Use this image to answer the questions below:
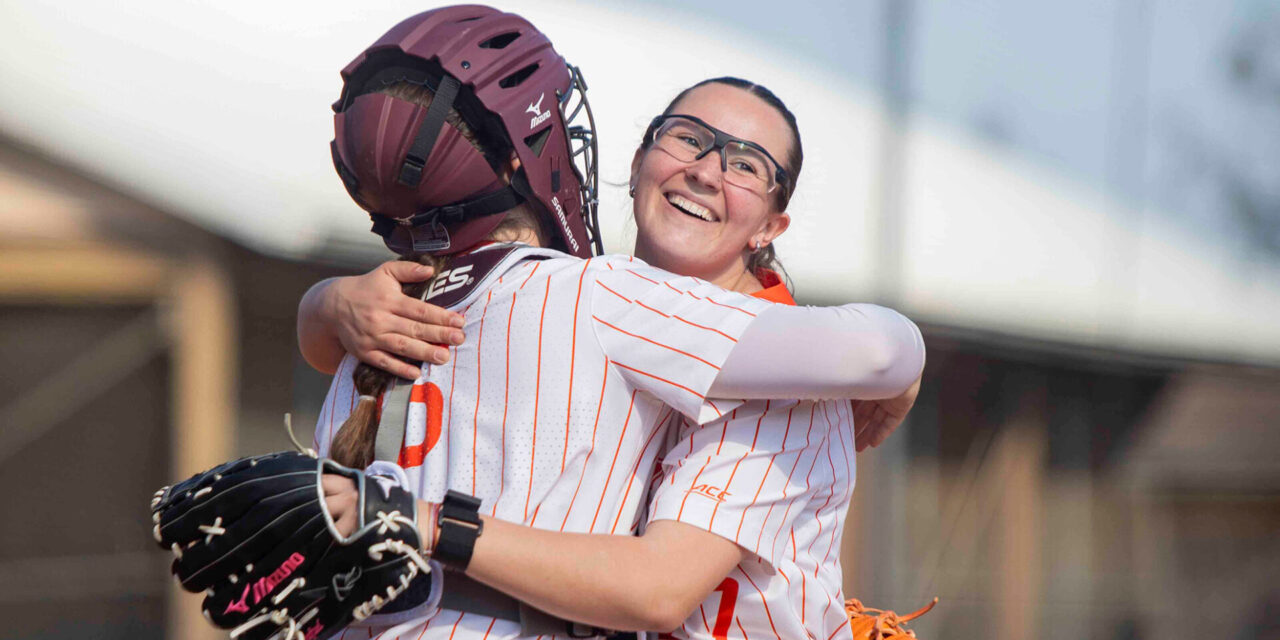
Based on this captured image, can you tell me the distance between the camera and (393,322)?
1.33m

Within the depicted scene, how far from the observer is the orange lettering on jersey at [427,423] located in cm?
129

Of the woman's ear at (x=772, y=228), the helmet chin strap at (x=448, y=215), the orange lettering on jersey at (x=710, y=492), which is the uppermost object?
the woman's ear at (x=772, y=228)

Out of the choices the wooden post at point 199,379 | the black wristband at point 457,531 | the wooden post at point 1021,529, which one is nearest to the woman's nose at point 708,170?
the black wristband at point 457,531

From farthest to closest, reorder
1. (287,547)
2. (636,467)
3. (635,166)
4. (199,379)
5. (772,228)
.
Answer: (199,379) → (635,166) → (772,228) → (636,467) → (287,547)

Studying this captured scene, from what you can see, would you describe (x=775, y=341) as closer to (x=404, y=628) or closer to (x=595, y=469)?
(x=595, y=469)

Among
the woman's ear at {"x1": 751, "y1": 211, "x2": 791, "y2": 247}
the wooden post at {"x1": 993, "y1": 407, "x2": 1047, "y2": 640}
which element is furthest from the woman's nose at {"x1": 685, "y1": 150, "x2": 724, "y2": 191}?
the wooden post at {"x1": 993, "y1": 407, "x2": 1047, "y2": 640}

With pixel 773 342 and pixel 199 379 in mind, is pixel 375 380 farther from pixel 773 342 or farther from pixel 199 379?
pixel 199 379

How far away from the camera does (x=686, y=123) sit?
177 centimetres

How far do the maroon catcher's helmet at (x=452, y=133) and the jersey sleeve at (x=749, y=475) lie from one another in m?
0.32

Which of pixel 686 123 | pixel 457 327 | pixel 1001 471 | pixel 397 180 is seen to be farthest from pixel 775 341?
pixel 1001 471

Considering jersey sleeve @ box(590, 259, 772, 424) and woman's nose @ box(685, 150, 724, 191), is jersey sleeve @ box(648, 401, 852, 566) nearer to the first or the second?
jersey sleeve @ box(590, 259, 772, 424)

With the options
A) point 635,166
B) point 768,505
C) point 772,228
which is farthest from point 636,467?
point 635,166

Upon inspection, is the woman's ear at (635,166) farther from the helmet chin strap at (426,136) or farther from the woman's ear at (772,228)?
the helmet chin strap at (426,136)

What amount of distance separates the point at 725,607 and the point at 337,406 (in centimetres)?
55
